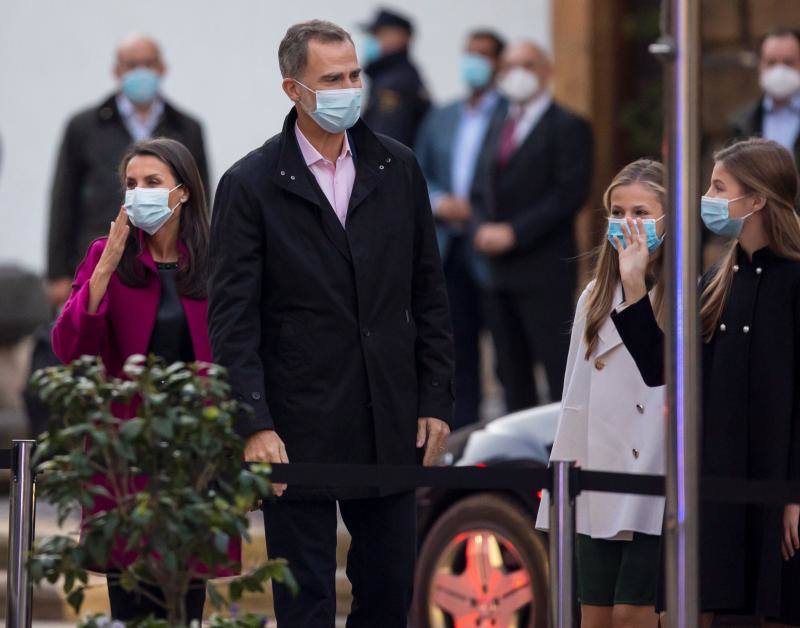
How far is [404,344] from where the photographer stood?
595 centimetres

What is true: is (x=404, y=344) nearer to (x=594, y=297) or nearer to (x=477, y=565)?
(x=594, y=297)

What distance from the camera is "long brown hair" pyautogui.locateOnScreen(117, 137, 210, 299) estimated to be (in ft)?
20.2

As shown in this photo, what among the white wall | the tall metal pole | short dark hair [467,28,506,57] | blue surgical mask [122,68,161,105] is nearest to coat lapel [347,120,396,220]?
the tall metal pole

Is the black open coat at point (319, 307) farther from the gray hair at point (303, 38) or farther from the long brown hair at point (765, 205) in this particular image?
the long brown hair at point (765, 205)

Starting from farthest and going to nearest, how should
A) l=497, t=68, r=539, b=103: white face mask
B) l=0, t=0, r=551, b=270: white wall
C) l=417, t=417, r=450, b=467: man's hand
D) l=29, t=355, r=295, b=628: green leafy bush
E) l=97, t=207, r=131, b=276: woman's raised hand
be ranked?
1. l=0, t=0, r=551, b=270: white wall
2. l=497, t=68, r=539, b=103: white face mask
3. l=97, t=207, r=131, b=276: woman's raised hand
4. l=417, t=417, r=450, b=467: man's hand
5. l=29, t=355, r=295, b=628: green leafy bush

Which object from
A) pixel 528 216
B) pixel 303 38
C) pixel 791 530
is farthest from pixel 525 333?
pixel 791 530

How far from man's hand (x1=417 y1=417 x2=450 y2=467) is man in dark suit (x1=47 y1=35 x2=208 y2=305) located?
13.2ft

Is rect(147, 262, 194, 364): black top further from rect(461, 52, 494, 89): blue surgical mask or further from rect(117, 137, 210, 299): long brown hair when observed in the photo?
rect(461, 52, 494, 89): blue surgical mask

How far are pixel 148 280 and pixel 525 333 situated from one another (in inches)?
168

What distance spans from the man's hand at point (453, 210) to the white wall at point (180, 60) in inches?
69.7

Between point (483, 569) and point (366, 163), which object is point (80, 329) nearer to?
point (366, 163)

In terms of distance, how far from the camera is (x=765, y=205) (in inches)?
238

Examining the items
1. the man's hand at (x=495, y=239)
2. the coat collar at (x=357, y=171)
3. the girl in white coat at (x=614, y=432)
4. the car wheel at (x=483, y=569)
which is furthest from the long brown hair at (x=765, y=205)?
the man's hand at (x=495, y=239)

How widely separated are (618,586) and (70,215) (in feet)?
15.1
